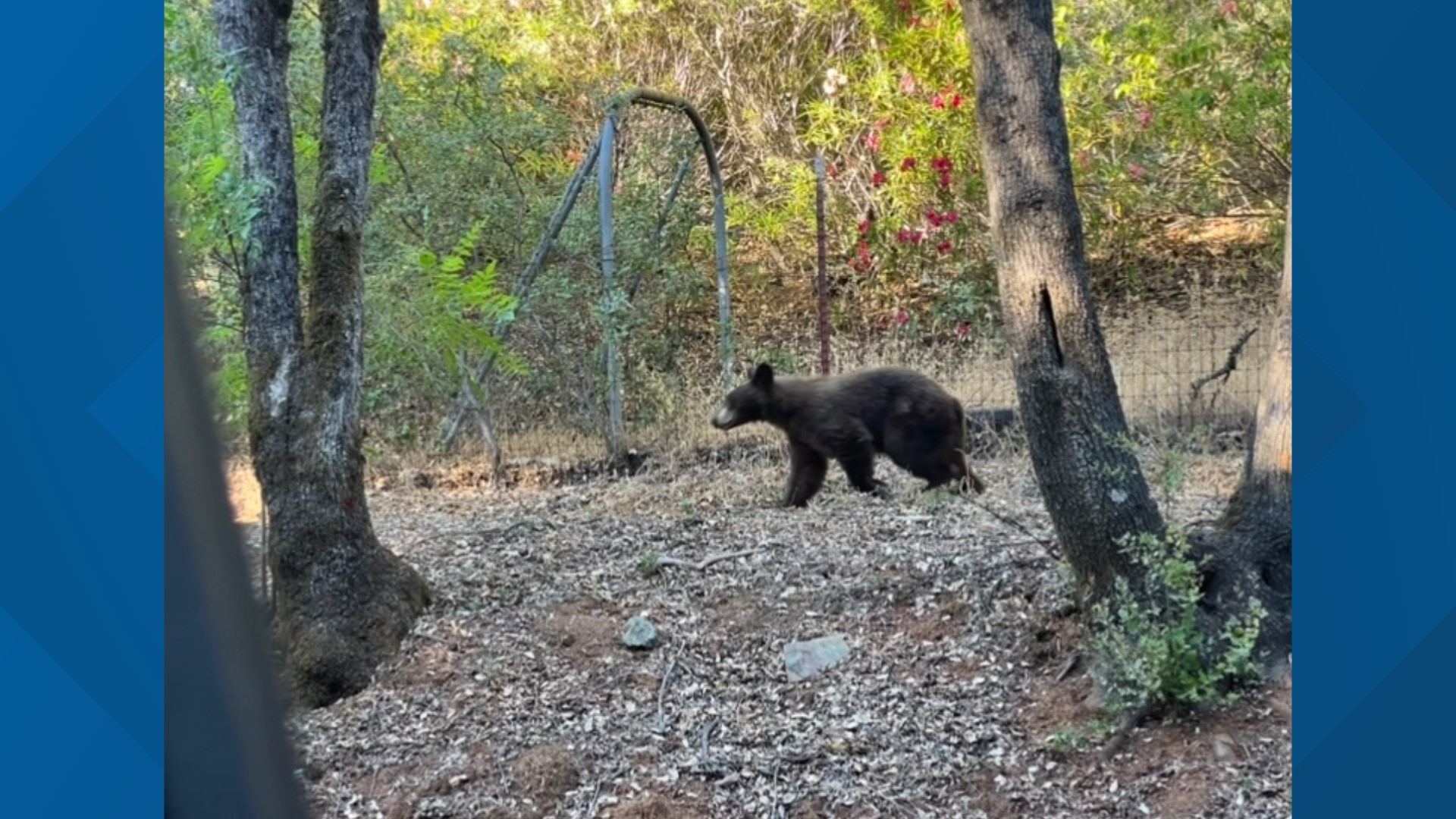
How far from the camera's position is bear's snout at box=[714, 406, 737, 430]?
8.78m

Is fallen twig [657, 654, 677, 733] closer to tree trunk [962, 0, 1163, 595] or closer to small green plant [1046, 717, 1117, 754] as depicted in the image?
small green plant [1046, 717, 1117, 754]

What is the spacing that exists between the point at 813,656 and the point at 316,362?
2306 mm

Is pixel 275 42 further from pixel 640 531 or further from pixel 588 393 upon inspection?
pixel 588 393

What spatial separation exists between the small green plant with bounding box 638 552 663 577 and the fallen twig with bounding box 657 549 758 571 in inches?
0.5

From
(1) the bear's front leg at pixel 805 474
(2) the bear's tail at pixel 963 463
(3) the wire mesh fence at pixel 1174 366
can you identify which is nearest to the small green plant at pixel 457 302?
(1) the bear's front leg at pixel 805 474

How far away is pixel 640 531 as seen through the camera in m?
6.61

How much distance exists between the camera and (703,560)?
6.02m

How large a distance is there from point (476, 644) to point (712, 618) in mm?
1011

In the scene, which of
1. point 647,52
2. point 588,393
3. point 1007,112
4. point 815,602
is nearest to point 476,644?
point 815,602

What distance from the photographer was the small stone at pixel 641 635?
508 centimetres

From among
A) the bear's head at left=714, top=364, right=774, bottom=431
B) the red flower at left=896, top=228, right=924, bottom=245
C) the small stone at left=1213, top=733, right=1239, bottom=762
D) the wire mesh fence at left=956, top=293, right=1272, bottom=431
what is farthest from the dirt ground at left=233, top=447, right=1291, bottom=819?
the red flower at left=896, top=228, right=924, bottom=245

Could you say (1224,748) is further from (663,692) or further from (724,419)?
(724,419)

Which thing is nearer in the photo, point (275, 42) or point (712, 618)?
point (275, 42)

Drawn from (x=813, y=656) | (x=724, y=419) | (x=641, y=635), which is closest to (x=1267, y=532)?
(x=813, y=656)
